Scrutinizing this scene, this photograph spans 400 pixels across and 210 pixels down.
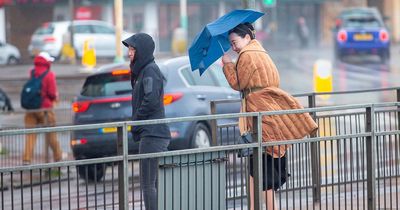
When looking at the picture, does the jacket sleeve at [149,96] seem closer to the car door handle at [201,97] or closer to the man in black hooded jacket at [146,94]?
the man in black hooded jacket at [146,94]

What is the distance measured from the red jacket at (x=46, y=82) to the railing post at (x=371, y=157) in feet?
27.4

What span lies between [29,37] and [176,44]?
9.94m

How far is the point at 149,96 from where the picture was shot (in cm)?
947

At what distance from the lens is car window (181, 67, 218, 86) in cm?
1545

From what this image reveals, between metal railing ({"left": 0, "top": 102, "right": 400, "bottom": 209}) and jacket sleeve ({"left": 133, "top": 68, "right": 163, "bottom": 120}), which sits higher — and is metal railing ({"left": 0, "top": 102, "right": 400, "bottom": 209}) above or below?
below

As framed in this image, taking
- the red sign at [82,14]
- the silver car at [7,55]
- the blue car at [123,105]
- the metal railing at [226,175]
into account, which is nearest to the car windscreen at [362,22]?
the silver car at [7,55]

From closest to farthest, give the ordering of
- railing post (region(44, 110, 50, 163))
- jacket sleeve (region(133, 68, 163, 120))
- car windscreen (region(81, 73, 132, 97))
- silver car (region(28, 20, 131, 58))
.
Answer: jacket sleeve (region(133, 68, 163, 120)), car windscreen (region(81, 73, 132, 97)), railing post (region(44, 110, 50, 163)), silver car (region(28, 20, 131, 58))

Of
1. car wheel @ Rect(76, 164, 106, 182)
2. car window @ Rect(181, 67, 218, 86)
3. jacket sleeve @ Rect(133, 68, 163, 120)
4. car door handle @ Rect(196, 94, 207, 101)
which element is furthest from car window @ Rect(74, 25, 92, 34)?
car wheel @ Rect(76, 164, 106, 182)

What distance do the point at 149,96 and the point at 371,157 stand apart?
6.37 feet

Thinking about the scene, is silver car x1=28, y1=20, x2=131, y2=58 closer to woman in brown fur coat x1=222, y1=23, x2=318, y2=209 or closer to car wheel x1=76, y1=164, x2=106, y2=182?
woman in brown fur coat x1=222, y1=23, x2=318, y2=209

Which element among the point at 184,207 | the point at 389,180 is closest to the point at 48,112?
the point at 389,180

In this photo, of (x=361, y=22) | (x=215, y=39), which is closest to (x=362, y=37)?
(x=361, y=22)

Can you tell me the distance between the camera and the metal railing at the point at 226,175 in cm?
748

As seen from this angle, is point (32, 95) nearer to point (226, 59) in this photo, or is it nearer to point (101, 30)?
point (226, 59)
